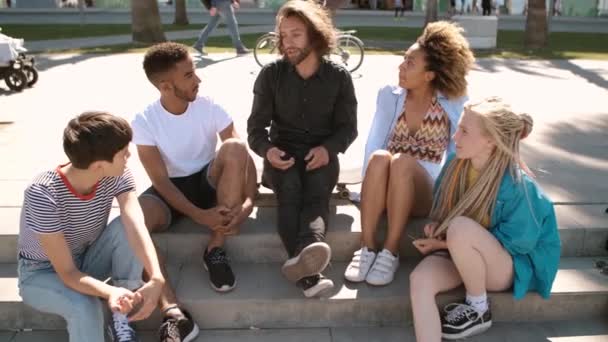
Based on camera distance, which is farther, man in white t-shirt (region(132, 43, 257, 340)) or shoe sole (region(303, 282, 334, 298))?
man in white t-shirt (region(132, 43, 257, 340))

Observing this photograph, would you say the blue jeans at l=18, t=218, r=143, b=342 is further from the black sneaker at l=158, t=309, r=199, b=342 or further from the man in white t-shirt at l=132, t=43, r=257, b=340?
the man in white t-shirt at l=132, t=43, r=257, b=340

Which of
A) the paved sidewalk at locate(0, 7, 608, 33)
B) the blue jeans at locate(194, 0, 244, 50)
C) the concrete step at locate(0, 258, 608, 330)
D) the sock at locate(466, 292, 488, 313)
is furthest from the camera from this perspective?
the paved sidewalk at locate(0, 7, 608, 33)

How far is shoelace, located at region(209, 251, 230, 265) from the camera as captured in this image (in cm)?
322

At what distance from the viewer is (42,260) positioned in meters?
2.71

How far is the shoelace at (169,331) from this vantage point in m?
2.81

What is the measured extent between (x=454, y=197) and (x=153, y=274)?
1.53 meters

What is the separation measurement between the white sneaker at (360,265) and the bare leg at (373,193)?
4cm

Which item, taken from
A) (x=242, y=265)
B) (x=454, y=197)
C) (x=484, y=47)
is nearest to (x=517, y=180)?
(x=454, y=197)

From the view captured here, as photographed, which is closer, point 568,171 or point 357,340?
point 357,340

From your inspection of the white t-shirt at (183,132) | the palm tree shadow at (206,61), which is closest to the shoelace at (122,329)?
the white t-shirt at (183,132)

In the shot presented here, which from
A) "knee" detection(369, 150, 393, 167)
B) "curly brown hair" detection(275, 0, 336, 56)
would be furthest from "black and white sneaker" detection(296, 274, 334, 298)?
"curly brown hair" detection(275, 0, 336, 56)

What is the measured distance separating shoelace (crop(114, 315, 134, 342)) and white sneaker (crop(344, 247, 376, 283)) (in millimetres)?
1156

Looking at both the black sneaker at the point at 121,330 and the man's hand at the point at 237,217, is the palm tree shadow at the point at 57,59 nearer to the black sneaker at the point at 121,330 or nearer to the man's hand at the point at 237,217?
the man's hand at the point at 237,217

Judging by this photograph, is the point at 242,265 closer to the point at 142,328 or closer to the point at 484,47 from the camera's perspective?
the point at 142,328
